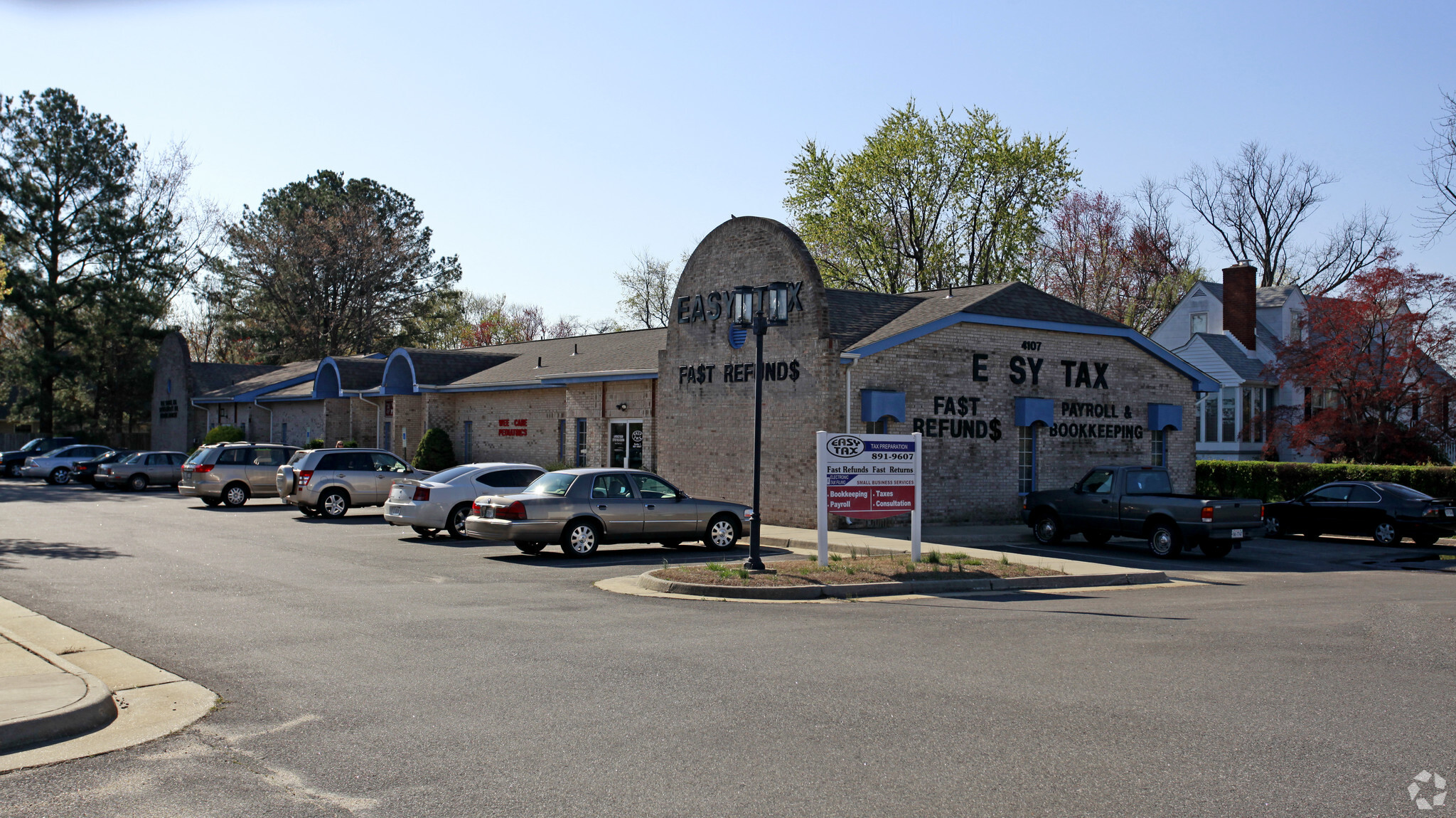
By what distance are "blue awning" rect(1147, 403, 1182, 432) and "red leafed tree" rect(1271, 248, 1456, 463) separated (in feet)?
20.6

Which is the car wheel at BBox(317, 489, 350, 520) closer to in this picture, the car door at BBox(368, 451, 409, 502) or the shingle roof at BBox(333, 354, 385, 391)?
the car door at BBox(368, 451, 409, 502)

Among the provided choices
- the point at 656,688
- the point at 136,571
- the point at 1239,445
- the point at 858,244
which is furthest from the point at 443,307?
the point at 656,688

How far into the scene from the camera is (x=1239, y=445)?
136 ft

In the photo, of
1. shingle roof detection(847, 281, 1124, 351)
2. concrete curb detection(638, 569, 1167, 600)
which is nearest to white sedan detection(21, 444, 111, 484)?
shingle roof detection(847, 281, 1124, 351)

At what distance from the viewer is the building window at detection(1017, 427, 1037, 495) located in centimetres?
2591

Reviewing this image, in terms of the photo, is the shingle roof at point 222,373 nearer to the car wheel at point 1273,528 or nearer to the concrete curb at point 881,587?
the concrete curb at point 881,587

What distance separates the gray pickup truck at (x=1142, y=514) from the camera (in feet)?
63.9

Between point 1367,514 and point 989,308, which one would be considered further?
point 989,308

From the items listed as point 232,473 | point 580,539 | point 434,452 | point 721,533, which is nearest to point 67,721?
point 580,539

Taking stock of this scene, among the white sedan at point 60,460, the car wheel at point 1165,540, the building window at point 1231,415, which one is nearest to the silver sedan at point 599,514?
the car wheel at point 1165,540

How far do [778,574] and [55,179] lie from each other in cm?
5723

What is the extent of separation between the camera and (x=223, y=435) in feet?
162

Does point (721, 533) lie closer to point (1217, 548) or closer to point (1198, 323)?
point (1217, 548)

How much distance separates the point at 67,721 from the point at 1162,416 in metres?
26.0
